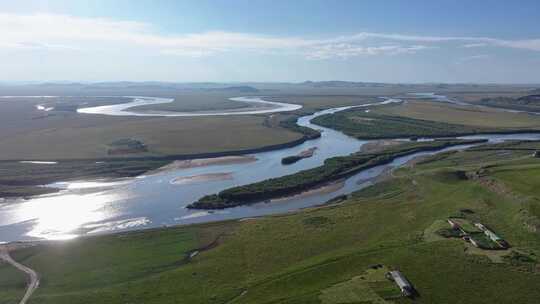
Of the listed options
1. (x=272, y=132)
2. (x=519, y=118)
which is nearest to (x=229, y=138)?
(x=272, y=132)

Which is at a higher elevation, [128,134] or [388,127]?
[388,127]

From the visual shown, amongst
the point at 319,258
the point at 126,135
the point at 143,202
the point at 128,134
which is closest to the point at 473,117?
the point at 128,134

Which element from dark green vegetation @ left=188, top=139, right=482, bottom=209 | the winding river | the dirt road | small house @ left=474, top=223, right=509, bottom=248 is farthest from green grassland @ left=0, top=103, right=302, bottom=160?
small house @ left=474, top=223, right=509, bottom=248

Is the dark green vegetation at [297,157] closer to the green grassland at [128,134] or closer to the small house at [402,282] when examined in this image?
the green grassland at [128,134]

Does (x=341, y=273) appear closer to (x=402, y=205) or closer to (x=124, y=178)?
(x=402, y=205)

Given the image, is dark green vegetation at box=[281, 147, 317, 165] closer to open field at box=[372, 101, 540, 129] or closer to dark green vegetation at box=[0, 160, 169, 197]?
dark green vegetation at box=[0, 160, 169, 197]

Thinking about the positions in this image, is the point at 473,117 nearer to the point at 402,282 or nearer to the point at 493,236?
the point at 493,236
